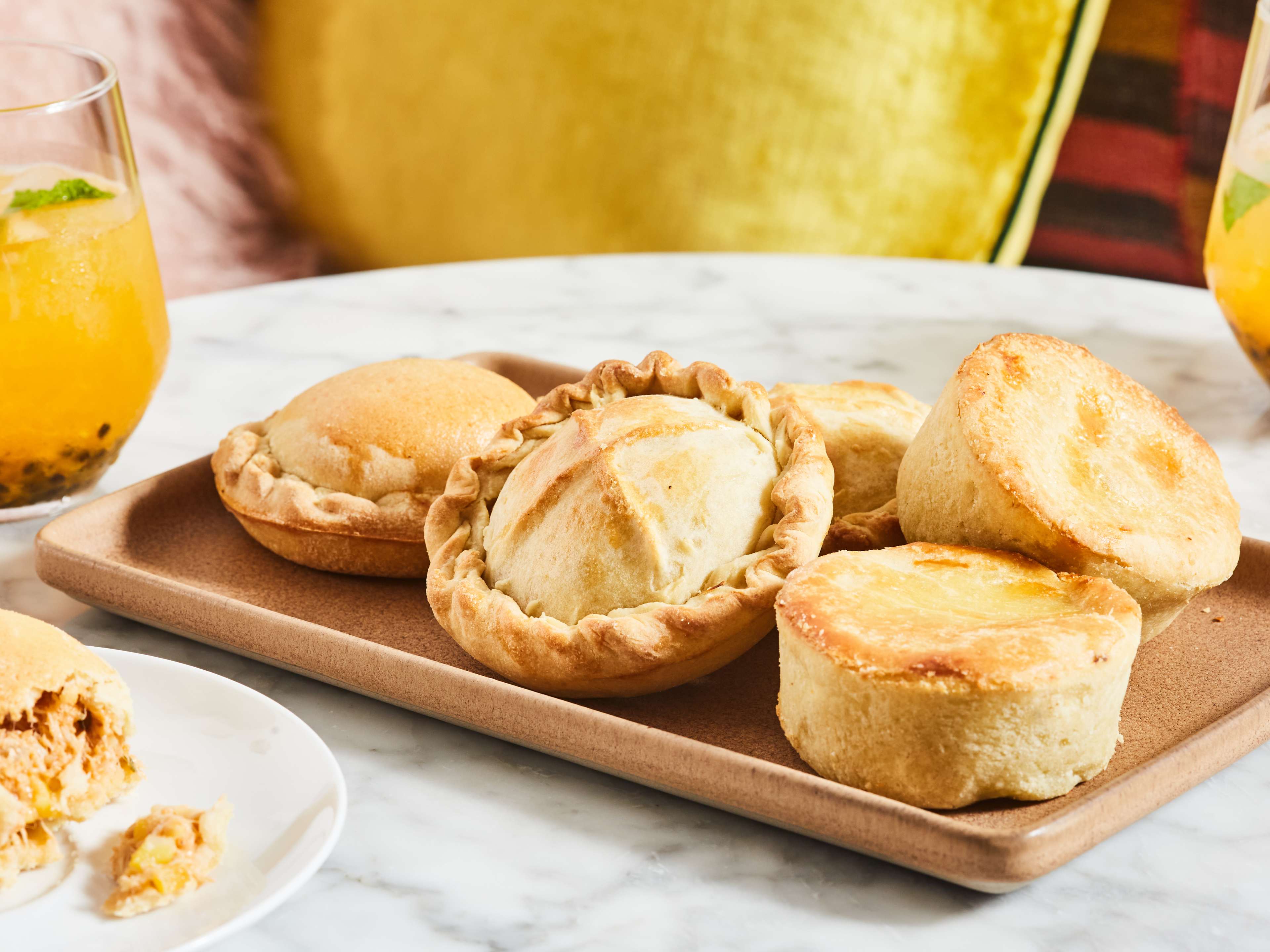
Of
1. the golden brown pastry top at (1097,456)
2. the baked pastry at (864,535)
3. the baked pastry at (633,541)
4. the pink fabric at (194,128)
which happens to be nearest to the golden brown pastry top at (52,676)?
the baked pastry at (633,541)

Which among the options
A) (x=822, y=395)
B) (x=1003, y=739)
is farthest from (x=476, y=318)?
(x=1003, y=739)

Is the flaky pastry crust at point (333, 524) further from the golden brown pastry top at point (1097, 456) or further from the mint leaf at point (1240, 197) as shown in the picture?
the mint leaf at point (1240, 197)

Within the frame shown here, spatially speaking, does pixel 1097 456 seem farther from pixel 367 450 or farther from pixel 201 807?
pixel 201 807

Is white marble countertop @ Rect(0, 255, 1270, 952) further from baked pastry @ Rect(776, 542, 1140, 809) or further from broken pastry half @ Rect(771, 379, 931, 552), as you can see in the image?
broken pastry half @ Rect(771, 379, 931, 552)

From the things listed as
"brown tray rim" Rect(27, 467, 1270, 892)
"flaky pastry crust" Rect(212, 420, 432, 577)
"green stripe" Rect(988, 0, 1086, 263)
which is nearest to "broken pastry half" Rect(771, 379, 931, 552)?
"brown tray rim" Rect(27, 467, 1270, 892)

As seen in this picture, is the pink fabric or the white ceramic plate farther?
the pink fabric

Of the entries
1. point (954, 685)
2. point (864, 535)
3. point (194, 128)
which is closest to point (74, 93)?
point (864, 535)

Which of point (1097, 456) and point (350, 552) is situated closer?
point (1097, 456)
